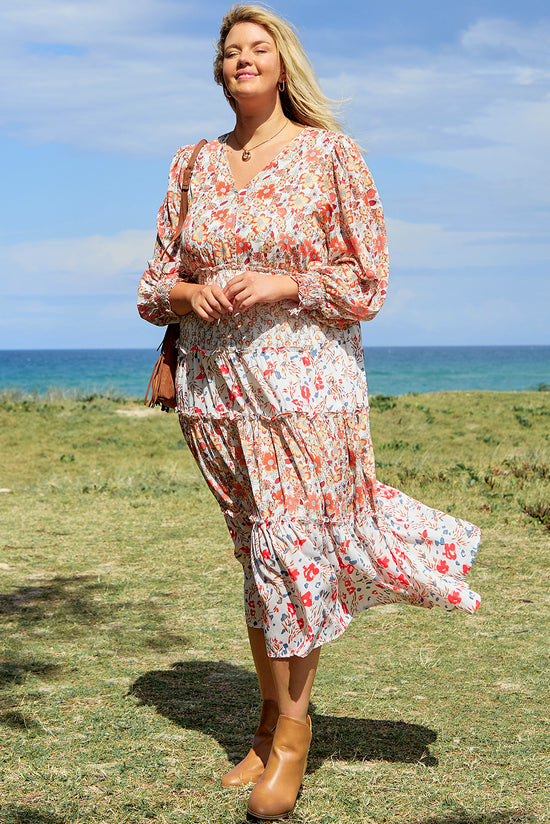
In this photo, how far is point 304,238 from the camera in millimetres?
2861

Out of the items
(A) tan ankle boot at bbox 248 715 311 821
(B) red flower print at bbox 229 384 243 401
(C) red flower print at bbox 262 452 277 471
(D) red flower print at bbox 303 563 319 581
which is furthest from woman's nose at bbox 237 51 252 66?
(A) tan ankle boot at bbox 248 715 311 821

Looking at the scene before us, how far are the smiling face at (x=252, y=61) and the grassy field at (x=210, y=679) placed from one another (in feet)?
7.66

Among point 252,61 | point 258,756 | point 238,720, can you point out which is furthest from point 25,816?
point 252,61

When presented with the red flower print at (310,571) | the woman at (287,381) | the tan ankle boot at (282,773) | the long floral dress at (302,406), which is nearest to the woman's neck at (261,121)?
the woman at (287,381)

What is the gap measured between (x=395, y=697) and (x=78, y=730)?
1.33 metres

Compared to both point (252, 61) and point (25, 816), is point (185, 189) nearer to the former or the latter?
point (252, 61)

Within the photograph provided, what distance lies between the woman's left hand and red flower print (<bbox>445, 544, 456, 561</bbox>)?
102 centimetres

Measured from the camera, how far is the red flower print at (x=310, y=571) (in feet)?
9.00

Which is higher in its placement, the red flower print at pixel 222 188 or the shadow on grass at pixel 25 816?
the red flower print at pixel 222 188

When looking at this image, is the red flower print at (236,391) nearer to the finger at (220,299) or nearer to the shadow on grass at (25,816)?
the finger at (220,299)

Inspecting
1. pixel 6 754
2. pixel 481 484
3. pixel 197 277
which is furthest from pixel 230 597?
pixel 481 484

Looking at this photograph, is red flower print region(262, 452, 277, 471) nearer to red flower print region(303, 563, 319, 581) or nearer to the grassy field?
red flower print region(303, 563, 319, 581)

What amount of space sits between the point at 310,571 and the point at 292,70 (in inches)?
66.2

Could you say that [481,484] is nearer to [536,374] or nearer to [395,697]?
[395,697]
